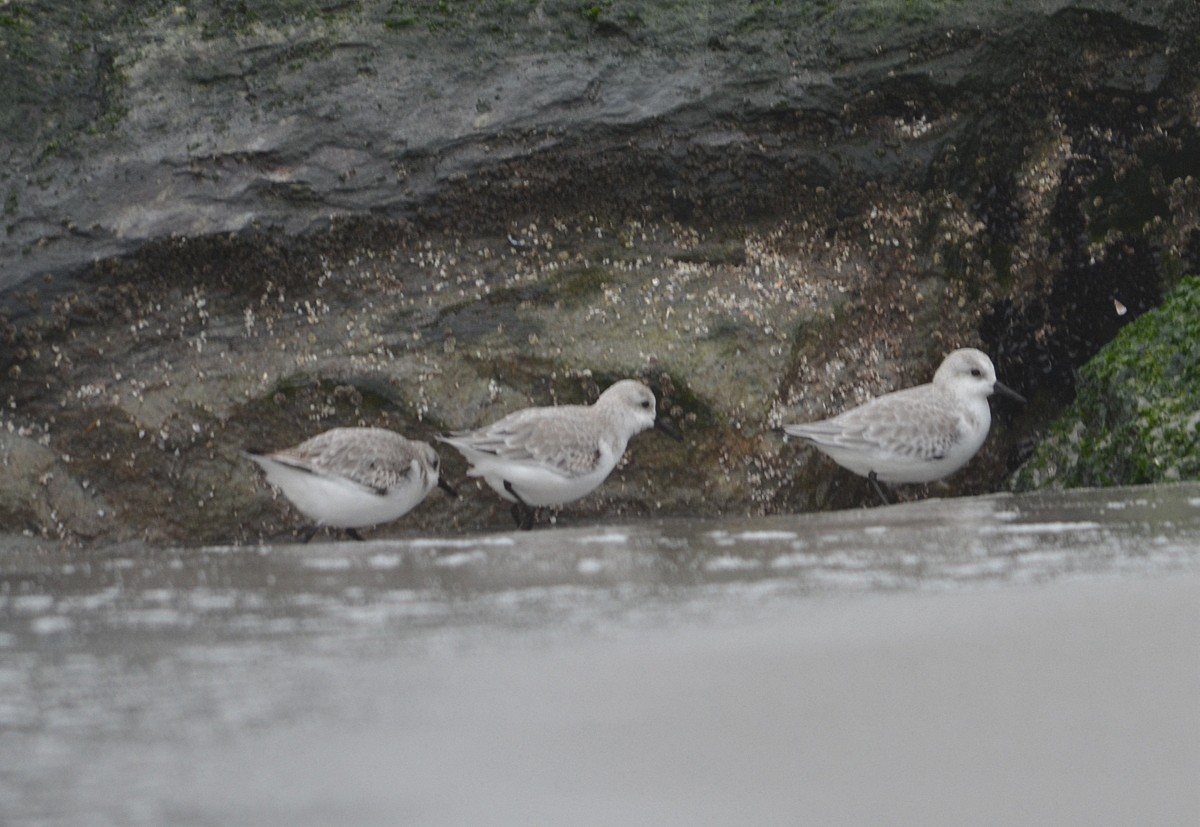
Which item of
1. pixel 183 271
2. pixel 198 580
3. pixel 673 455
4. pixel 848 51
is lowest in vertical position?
pixel 673 455

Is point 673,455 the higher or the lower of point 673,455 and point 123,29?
the lower

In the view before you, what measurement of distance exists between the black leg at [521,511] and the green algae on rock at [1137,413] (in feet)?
7.06

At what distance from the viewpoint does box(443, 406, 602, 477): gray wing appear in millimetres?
5566

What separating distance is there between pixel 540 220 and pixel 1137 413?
8.75ft

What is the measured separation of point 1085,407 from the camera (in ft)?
20.0

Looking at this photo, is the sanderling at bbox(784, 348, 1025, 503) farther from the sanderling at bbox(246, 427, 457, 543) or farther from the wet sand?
the wet sand

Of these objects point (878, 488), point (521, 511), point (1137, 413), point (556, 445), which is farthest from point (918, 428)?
point (521, 511)

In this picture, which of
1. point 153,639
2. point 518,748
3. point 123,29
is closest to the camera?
point 518,748

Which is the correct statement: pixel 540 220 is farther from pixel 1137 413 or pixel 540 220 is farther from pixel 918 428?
pixel 1137 413

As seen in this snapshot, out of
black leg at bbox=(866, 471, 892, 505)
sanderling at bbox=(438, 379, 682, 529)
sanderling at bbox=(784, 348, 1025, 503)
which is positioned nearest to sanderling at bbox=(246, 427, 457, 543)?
sanderling at bbox=(438, 379, 682, 529)

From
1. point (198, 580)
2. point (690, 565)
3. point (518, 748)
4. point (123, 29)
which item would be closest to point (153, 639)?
point (198, 580)

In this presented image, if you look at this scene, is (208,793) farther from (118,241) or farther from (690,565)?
(118,241)

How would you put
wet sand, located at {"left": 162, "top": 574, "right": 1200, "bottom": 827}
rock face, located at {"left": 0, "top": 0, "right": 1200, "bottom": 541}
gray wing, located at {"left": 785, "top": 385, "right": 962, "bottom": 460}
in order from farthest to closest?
rock face, located at {"left": 0, "top": 0, "right": 1200, "bottom": 541}, gray wing, located at {"left": 785, "top": 385, "right": 962, "bottom": 460}, wet sand, located at {"left": 162, "top": 574, "right": 1200, "bottom": 827}

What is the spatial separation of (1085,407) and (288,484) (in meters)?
3.41
